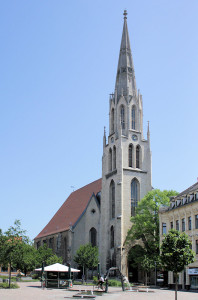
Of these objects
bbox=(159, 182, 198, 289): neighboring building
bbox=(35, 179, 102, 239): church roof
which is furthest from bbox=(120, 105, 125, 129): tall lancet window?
bbox=(159, 182, 198, 289): neighboring building

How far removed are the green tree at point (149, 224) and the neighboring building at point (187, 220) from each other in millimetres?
6289

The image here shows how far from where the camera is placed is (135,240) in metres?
59.8

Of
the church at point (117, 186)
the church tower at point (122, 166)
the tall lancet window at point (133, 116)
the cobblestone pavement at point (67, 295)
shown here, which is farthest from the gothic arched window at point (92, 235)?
the cobblestone pavement at point (67, 295)

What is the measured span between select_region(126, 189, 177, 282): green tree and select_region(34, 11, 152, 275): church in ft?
14.3

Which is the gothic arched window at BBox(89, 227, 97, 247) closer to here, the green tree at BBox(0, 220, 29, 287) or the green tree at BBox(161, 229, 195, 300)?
the green tree at BBox(0, 220, 29, 287)

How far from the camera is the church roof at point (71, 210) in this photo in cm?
7408

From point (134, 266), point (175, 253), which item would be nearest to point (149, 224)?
point (134, 266)

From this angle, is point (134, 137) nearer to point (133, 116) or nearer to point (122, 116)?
point (133, 116)

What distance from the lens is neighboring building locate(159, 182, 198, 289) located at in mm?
40125

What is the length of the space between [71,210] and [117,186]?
750 inches

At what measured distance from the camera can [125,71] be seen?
233ft

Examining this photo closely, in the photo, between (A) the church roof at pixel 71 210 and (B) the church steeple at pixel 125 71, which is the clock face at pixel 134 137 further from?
(A) the church roof at pixel 71 210

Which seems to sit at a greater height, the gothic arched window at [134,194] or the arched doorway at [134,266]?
the gothic arched window at [134,194]

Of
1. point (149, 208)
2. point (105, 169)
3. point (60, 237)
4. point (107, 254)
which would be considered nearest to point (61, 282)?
point (149, 208)
